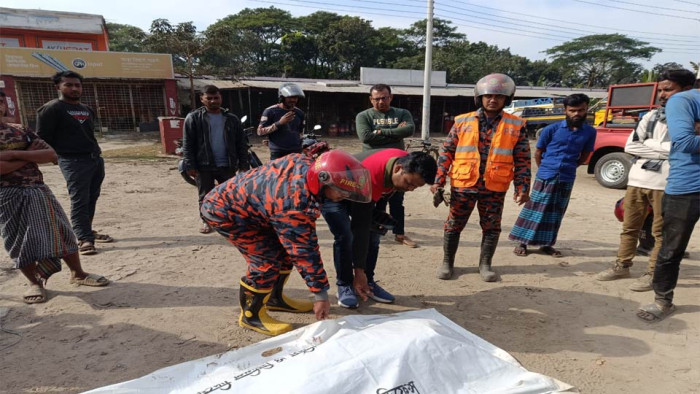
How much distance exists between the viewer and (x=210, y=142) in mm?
4488

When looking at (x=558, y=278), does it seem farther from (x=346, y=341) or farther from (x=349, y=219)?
(x=346, y=341)

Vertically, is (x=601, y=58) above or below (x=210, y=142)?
above

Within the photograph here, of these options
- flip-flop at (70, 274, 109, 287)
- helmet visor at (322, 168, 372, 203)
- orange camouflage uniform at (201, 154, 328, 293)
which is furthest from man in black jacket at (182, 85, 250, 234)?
helmet visor at (322, 168, 372, 203)

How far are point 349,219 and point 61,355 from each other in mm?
1965

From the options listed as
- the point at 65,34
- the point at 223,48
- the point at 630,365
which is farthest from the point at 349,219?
the point at 65,34

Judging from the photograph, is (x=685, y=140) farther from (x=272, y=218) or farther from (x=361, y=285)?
(x=272, y=218)

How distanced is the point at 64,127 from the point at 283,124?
2.08m

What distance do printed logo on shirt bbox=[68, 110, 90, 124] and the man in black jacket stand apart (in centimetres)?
89

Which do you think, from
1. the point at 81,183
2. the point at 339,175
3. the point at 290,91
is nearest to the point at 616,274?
the point at 339,175

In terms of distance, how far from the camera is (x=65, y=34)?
21.7 meters

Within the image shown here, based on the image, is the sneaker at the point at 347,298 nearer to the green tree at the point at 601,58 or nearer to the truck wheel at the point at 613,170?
the truck wheel at the point at 613,170

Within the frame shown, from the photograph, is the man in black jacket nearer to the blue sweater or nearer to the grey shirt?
the grey shirt

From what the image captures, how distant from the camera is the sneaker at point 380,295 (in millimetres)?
3240

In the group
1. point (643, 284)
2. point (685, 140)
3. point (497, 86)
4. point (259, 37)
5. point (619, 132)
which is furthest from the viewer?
point (259, 37)
